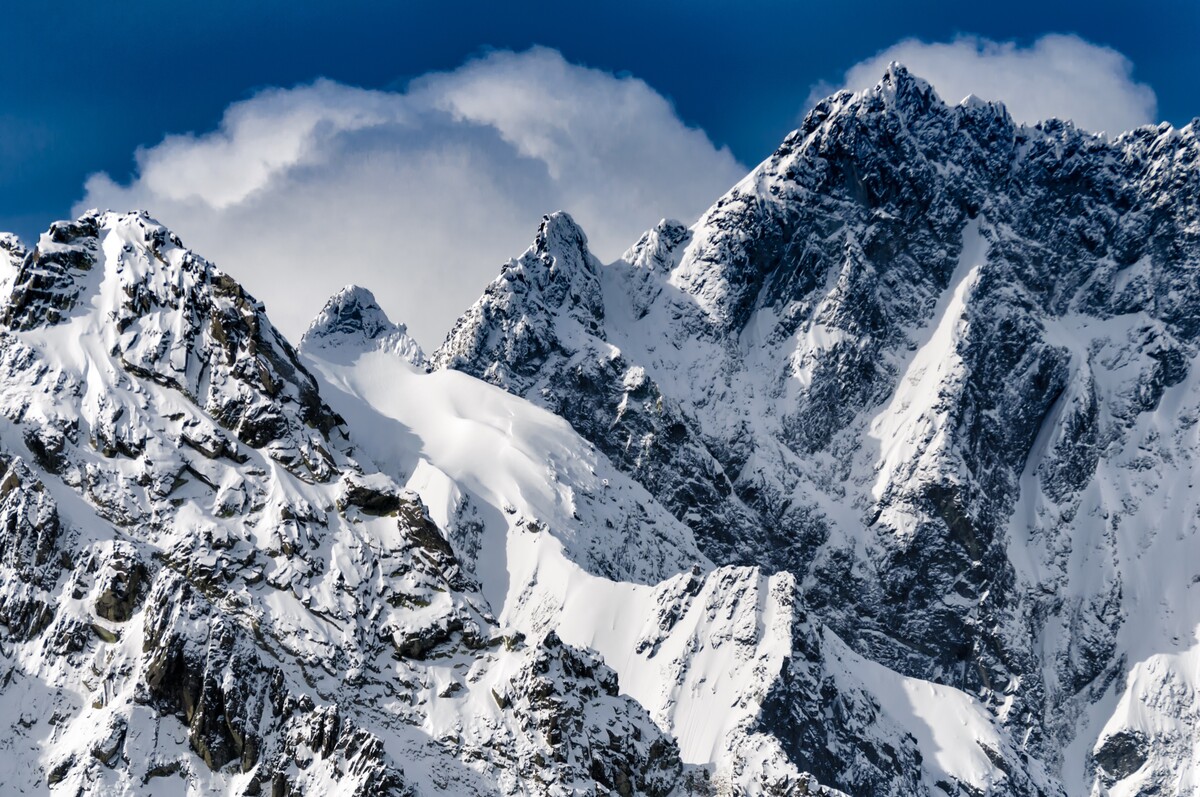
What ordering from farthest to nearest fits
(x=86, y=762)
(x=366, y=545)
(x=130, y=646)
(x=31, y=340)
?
(x=31, y=340) < (x=366, y=545) < (x=130, y=646) < (x=86, y=762)

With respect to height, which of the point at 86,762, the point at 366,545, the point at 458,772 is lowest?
the point at 86,762

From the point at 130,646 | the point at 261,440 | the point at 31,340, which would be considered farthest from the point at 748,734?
the point at 31,340

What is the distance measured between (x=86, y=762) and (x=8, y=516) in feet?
76.5

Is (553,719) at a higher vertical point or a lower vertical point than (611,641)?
lower

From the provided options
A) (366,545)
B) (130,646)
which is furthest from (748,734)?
(130,646)

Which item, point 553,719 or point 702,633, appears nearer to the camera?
point 553,719

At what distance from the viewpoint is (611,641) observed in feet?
621

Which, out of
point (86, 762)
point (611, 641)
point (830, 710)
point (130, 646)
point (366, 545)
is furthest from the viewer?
point (611, 641)

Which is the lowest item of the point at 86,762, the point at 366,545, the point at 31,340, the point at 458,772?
the point at 86,762

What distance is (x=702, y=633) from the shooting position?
182500 mm

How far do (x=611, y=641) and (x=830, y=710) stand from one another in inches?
1054

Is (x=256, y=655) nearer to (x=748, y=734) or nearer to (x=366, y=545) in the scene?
(x=366, y=545)

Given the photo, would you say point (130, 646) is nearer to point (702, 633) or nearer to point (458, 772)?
point (458, 772)

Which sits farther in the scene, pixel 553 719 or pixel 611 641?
Result: pixel 611 641
